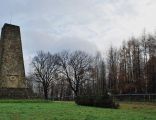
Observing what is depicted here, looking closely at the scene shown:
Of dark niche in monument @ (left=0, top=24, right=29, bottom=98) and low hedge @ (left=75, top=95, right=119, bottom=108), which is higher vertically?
dark niche in monument @ (left=0, top=24, right=29, bottom=98)

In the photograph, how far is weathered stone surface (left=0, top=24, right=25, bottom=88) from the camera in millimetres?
45469

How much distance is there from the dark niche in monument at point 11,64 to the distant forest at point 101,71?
15.2 metres

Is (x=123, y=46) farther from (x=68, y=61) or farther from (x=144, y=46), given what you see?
(x=68, y=61)

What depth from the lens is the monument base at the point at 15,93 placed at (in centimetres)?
4538

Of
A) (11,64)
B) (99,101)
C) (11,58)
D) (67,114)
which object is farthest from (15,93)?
(67,114)

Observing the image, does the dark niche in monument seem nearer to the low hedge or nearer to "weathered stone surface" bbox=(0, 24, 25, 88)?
"weathered stone surface" bbox=(0, 24, 25, 88)

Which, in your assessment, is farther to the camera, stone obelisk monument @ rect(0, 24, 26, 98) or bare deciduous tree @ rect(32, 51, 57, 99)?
bare deciduous tree @ rect(32, 51, 57, 99)

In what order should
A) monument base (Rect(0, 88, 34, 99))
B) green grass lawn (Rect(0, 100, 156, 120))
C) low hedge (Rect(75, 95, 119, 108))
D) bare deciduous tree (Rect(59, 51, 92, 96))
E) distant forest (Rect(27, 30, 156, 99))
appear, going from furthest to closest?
bare deciduous tree (Rect(59, 51, 92, 96)) < distant forest (Rect(27, 30, 156, 99)) < monument base (Rect(0, 88, 34, 99)) < low hedge (Rect(75, 95, 119, 108)) < green grass lawn (Rect(0, 100, 156, 120))

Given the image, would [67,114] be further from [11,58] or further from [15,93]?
[11,58]

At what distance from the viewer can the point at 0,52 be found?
46.0 m

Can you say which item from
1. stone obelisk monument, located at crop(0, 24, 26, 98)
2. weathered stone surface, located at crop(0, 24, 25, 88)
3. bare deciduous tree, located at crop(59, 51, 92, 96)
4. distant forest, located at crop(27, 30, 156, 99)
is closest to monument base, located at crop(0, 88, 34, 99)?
stone obelisk monument, located at crop(0, 24, 26, 98)

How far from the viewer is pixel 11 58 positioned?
46031 mm

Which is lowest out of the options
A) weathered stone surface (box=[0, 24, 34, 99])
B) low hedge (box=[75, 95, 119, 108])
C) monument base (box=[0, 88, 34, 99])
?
low hedge (box=[75, 95, 119, 108])

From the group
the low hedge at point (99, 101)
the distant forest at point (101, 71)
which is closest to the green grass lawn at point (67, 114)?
the low hedge at point (99, 101)
